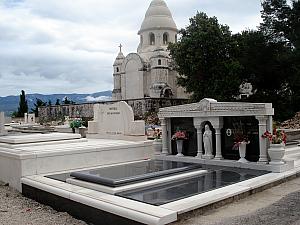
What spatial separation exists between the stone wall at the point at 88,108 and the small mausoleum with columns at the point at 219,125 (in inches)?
829

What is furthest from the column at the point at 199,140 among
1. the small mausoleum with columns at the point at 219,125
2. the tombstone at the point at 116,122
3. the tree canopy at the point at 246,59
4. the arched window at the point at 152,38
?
the arched window at the point at 152,38

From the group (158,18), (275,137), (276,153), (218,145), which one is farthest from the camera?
(158,18)

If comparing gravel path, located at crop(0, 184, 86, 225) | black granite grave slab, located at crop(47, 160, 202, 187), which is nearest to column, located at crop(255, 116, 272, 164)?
A: black granite grave slab, located at crop(47, 160, 202, 187)

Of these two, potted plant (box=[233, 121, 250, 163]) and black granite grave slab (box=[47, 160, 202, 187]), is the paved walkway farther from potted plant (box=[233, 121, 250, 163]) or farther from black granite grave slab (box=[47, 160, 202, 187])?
potted plant (box=[233, 121, 250, 163])

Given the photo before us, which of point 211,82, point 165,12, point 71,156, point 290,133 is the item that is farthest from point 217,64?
point 165,12

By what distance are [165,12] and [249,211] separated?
43.4 m

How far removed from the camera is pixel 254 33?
25.2 metres

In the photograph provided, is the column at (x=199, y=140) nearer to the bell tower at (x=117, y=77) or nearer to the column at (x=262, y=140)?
the column at (x=262, y=140)

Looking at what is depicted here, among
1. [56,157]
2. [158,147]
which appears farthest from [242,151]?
[56,157]

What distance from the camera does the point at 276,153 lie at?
7.55 metres

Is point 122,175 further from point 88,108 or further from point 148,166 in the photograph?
point 88,108

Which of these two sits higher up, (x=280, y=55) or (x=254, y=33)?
(x=254, y=33)

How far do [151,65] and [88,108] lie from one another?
9003 mm

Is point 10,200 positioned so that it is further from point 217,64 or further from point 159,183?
point 217,64
